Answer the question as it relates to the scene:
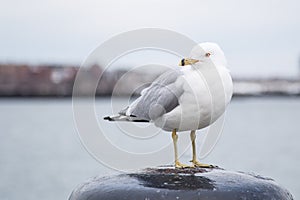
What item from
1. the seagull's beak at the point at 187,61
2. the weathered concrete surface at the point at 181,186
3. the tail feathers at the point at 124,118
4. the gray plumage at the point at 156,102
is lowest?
the weathered concrete surface at the point at 181,186

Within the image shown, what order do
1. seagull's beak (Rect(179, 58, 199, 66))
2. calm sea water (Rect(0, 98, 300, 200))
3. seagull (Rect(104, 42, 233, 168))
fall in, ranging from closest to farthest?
seagull (Rect(104, 42, 233, 168)), seagull's beak (Rect(179, 58, 199, 66)), calm sea water (Rect(0, 98, 300, 200))

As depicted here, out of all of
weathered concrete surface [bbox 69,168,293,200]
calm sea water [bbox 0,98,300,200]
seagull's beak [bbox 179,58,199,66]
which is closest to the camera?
weathered concrete surface [bbox 69,168,293,200]

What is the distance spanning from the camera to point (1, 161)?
53.0 feet

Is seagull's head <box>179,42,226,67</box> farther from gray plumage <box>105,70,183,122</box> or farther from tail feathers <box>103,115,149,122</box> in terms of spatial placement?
tail feathers <box>103,115,149,122</box>

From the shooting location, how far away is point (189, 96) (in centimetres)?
320

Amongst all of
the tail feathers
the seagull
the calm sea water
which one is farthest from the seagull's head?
the calm sea water

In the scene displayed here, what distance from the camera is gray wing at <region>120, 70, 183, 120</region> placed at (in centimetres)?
325

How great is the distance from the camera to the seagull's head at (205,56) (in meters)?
3.30

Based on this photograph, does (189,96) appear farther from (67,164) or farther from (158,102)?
Answer: (67,164)

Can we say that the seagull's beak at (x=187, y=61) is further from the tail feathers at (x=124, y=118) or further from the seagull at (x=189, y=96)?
the tail feathers at (x=124, y=118)

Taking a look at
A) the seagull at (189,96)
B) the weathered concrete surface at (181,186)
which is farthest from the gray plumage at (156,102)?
the weathered concrete surface at (181,186)

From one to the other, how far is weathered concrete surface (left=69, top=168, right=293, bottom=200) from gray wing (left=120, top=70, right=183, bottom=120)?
339 millimetres

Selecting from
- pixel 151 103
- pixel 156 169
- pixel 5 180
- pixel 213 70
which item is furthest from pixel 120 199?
pixel 5 180

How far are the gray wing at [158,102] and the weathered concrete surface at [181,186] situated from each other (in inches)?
13.3
